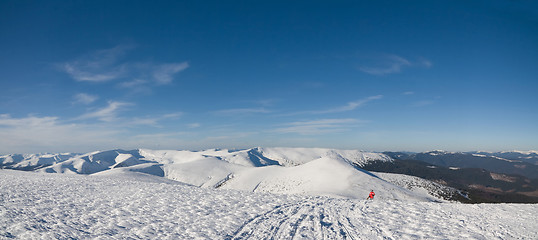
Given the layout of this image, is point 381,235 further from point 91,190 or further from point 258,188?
point 258,188

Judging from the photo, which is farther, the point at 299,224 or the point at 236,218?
the point at 236,218

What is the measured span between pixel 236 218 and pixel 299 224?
3339 mm

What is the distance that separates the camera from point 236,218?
12.3 m

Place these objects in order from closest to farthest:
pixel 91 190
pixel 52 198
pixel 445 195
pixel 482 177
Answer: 1. pixel 52 198
2. pixel 91 190
3. pixel 445 195
4. pixel 482 177

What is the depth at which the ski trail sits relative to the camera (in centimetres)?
1006

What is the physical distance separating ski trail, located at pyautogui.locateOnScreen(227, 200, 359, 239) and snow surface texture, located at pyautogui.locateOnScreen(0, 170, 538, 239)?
0.04m

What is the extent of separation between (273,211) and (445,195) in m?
56.2

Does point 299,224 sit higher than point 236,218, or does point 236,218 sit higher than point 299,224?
point 236,218

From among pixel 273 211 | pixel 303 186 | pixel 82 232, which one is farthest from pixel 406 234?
pixel 303 186

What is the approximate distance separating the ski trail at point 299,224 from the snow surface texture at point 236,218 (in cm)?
4

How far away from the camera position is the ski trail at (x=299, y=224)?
10062 mm

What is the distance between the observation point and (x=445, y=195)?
52.0 metres

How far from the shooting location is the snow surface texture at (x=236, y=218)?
998cm

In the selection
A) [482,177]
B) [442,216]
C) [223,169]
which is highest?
[442,216]
